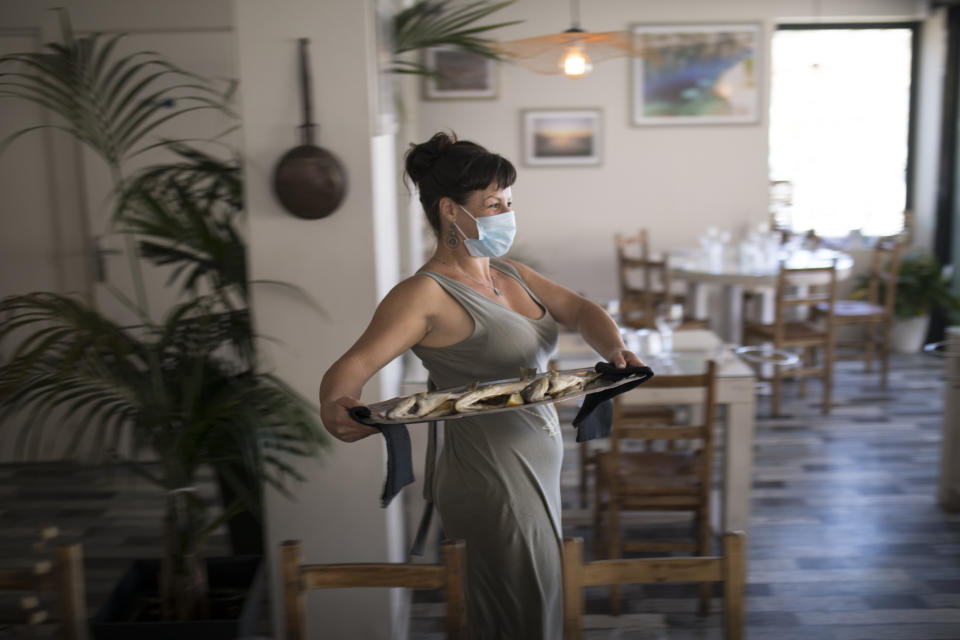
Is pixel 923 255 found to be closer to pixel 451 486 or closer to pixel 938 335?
pixel 938 335

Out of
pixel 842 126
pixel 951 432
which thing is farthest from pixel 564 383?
pixel 842 126

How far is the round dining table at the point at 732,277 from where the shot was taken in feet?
18.1

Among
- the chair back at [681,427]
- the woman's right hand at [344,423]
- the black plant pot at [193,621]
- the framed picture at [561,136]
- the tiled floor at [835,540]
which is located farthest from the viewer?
the framed picture at [561,136]

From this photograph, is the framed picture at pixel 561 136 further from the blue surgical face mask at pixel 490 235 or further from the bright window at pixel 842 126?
the blue surgical face mask at pixel 490 235

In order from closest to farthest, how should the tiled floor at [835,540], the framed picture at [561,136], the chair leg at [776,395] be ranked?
the tiled floor at [835,540] < the chair leg at [776,395] < the framed picture at [561,136]

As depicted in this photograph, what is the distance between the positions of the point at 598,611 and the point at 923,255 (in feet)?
15.8

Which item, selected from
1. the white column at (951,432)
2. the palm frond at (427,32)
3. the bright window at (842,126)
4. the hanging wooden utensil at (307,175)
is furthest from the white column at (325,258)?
the bright window at (842,126)

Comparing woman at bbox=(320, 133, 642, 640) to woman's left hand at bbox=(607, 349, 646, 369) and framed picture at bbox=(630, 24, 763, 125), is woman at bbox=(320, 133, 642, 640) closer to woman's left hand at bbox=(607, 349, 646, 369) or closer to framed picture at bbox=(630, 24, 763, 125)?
woman's left hand at bbox=(607, 349, 646, 369)

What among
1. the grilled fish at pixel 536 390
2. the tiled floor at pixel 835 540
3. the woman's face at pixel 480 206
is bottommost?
the tiled floor at pixel 835 540

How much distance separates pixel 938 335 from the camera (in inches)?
276

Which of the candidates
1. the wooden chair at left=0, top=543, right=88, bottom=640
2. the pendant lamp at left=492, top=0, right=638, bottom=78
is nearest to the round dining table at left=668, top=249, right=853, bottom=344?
the pendant lamp at left=492, top=0, right=638, bottom=78

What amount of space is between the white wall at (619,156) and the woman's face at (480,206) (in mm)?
5159

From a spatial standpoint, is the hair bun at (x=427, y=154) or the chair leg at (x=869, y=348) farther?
the chair leg at (x=869, y=348)

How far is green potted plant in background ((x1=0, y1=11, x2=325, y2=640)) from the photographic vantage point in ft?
7.21
